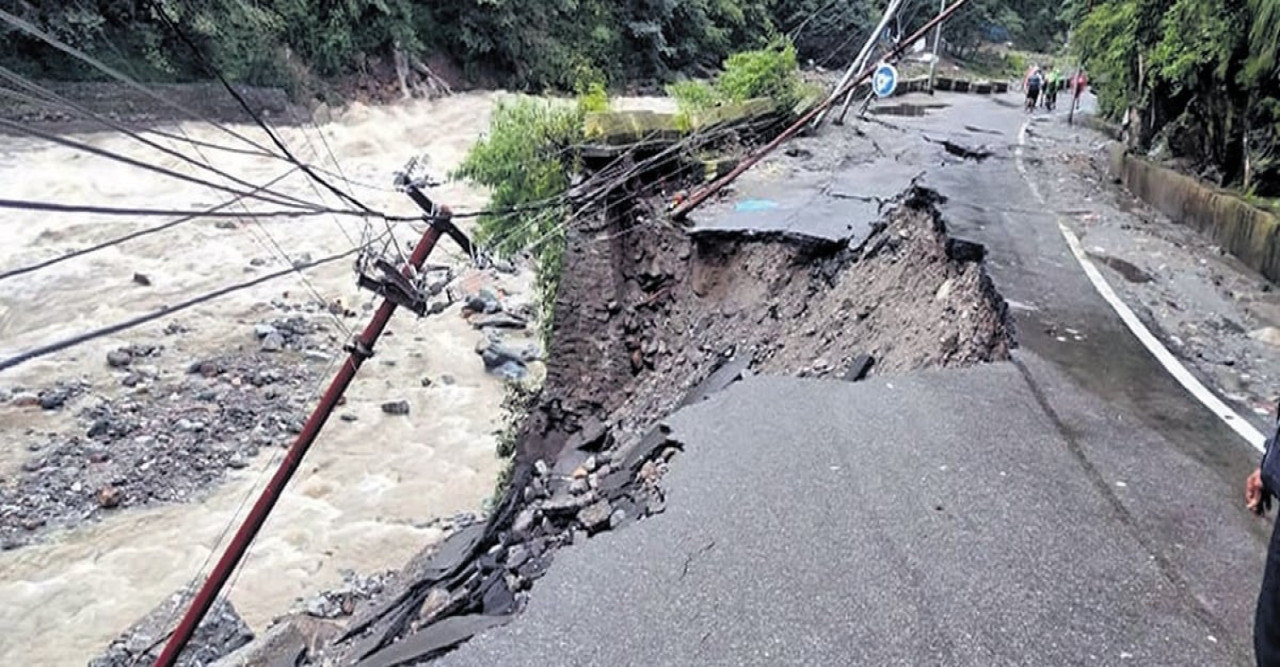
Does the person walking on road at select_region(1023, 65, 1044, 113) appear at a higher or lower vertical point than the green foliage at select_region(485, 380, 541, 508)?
higher

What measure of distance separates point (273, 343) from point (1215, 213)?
13371 mm

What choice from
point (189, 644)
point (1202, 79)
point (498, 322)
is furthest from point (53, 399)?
point (1202, 79)

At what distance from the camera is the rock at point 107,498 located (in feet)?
32.0

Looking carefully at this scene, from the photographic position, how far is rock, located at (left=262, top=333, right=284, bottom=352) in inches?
551

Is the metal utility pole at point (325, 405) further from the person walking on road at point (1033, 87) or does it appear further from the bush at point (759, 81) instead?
the person walking on road at point (1033, 87)

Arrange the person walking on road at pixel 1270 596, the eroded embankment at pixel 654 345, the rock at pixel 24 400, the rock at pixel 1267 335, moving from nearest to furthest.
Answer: the person walking on road at pixel 1270 596
the eroded embankment at pixel 654 345
the rock at pixel 1267 335
the rock at pixel 24 400

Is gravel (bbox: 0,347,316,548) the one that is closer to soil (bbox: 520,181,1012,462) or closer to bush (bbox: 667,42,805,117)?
soil (bbox: 520,181,1012,462)

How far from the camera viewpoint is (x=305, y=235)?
18.7 meters

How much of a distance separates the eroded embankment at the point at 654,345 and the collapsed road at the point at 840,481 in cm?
3

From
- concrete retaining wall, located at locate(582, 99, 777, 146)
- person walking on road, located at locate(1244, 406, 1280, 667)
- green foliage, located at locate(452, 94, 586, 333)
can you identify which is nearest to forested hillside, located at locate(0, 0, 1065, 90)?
concrete retaining wall, located at locate(582, 99, 777, 146)

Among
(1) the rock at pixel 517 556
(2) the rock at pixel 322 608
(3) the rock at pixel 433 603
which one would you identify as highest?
(1) the rock at pixel 517 556

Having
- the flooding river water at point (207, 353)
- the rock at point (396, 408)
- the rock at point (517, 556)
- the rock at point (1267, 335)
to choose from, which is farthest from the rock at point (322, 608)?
the rock at point (1267, 335)

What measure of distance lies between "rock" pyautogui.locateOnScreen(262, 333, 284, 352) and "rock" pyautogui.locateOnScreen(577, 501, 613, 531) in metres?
10.5

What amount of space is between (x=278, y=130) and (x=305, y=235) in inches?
167
